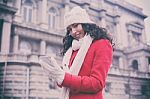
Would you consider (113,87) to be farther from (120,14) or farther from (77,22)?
(77,22)

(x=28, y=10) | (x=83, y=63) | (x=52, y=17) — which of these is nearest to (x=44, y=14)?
(x=28, y=10)

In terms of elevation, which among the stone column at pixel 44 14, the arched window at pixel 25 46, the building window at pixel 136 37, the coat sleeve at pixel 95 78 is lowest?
the coat sleeve at pixel 95 78

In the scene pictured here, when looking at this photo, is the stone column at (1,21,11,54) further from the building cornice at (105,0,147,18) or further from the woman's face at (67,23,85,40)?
the building cornice at (105,0,147,18)

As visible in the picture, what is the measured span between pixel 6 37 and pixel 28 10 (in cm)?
764

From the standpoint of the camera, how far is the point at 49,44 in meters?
25.2

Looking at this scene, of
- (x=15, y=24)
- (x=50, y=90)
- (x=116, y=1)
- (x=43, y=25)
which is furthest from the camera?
(x=116, y=1)

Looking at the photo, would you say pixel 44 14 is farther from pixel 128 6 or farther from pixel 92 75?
pixel 92 75

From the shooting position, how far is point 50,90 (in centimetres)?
1892

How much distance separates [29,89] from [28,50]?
Result: 21.9 ft

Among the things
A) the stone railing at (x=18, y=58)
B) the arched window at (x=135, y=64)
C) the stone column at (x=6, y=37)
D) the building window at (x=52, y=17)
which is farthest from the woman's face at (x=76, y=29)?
the arched window at (x=135, y=64)

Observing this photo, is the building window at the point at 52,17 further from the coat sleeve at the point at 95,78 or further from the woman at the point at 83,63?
the coat sleeve at the point at 95,78

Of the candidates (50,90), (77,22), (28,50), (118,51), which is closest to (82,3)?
(118,51)

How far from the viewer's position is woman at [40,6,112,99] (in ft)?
7.29

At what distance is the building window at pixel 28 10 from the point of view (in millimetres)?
27084
